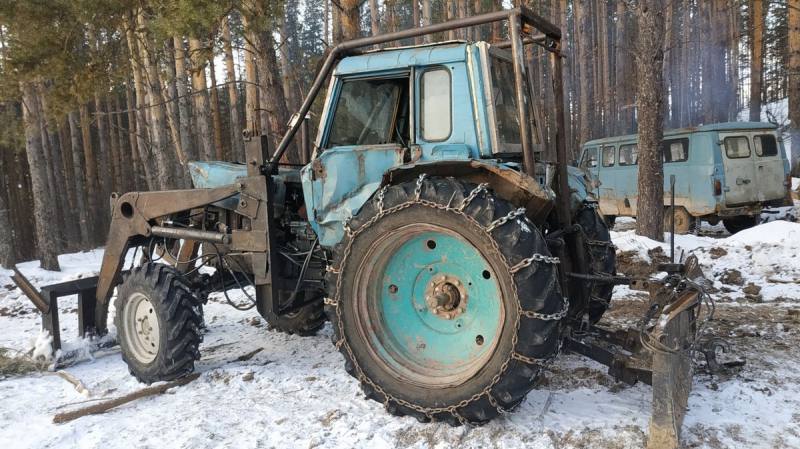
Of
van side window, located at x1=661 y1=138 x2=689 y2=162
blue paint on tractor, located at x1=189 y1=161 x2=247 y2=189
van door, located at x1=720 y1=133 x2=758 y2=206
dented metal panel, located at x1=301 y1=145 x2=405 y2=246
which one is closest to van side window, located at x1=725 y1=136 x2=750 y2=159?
van door, located at x1=720 y1=133 x2=758 y2=206

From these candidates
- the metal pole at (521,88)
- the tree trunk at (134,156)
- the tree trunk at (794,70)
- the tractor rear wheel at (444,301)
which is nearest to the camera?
the tractor rear wheel at (444,301)

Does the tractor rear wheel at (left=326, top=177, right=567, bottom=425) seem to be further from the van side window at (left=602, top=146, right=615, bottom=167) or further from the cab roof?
the van side window at (left=602, top=146, right=615, bottom=167)

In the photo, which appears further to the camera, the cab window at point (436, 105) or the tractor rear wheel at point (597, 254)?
the tractor rear wheel at point (597, 254)


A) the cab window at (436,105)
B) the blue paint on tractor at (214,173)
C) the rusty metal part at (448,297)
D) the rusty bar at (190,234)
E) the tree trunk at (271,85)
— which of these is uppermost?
the tree trunk at (271,85)

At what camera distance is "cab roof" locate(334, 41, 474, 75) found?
12.4 ft

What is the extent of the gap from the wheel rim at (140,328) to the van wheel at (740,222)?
12.5 m

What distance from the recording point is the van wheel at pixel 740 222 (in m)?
12.5

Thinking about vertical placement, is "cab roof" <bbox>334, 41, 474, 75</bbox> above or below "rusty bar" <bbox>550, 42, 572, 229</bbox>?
above

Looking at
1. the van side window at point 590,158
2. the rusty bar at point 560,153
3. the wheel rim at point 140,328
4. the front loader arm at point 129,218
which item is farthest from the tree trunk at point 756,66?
the wheel rim at point 140,328

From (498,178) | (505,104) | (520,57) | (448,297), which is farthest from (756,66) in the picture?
(448,297)

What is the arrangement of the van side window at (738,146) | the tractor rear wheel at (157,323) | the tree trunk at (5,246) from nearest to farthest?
the tractor rear wheel at (157,323), the tree trunk at (5,246), the van side window at (738,146)

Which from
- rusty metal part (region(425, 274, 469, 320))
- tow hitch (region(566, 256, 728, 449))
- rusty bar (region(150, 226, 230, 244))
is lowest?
tow hitch (region(566, 256, 728, 449))

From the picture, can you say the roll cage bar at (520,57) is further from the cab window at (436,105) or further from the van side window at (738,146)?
the van side window at (738,146)

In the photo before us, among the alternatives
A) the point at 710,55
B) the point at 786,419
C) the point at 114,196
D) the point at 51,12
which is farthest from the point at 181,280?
the point at 710,55
